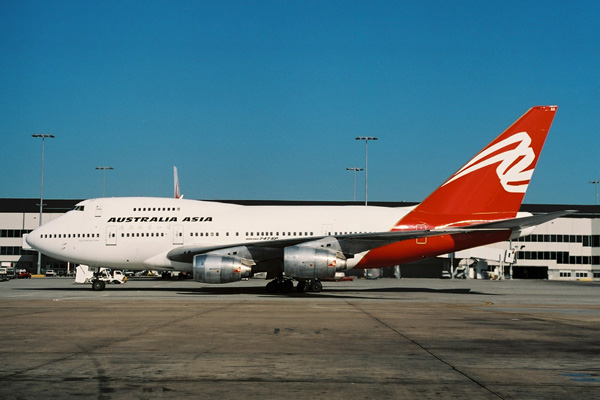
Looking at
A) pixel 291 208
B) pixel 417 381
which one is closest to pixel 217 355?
pixel 417 381

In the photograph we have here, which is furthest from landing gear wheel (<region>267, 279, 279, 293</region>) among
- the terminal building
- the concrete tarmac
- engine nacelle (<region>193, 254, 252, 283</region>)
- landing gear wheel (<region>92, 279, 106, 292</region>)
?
the terminal building

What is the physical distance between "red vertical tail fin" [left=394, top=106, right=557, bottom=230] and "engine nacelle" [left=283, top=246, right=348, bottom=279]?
5088 millimetres

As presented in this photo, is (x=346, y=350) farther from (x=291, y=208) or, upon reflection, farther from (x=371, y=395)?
(x=291, y=208)

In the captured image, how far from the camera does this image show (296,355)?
10.8 meters

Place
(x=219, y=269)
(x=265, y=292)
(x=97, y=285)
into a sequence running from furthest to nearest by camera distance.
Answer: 1. (x=97, y=285)
2. (x=265, y=292)
3. (x=219, y=269)

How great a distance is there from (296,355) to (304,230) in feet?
71.7

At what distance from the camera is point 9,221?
88.8 metres

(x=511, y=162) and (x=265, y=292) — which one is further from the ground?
(x=511, y=162)

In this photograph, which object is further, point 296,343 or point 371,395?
point 296,343

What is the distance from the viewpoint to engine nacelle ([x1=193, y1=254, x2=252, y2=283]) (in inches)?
1144

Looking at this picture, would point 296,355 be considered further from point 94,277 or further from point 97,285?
point 94,277

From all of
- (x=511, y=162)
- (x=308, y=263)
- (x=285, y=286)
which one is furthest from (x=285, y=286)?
(x=511, y=162)

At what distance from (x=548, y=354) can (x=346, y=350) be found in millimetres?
3623

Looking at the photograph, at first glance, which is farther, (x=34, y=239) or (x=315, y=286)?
(x=34, y=239)
